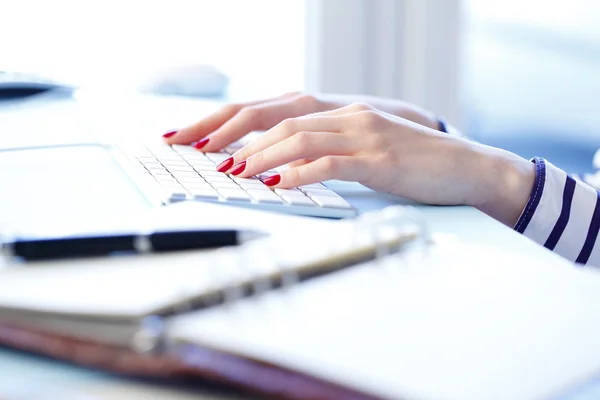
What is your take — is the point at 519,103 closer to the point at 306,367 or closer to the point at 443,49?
the point at 443,49

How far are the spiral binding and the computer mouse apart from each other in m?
0.90

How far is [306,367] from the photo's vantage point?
0.31 m

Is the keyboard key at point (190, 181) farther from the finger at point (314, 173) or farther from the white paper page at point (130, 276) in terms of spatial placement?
the white paper page at point (130, 276)

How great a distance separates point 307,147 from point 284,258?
0.92 feet

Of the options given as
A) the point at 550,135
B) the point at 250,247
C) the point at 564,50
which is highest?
the point at 250,247

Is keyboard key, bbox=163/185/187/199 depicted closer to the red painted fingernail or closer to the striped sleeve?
the red painted fingernail

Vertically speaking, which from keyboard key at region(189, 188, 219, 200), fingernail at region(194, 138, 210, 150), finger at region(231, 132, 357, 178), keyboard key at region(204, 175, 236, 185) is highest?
finger at region(231, 132, 357, 178)

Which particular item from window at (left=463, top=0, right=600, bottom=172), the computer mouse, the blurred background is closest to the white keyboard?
the computer mouse

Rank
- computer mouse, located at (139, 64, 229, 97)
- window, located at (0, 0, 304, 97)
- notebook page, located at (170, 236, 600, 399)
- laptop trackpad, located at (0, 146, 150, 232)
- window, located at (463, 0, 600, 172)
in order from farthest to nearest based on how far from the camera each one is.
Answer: window, located at (463, 0, 600, 172), window, located at (0, 0, 304, 97), computer mouse, located at (139, 64, 229, 97), laptop trackpad, located at (0, 146, 150, 232), notebook page, located at (170, 236, 600, 399)

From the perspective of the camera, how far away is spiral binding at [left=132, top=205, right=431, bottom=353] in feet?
1.14

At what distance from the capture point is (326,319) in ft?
1.15

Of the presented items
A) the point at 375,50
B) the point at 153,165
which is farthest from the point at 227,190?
the point at 375,50

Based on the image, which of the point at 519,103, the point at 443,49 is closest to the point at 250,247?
the point at 443,49

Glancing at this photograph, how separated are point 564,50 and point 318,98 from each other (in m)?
1.35
